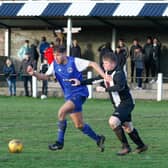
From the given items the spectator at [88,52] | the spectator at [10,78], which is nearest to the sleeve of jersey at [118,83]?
the spectator at [10,78]

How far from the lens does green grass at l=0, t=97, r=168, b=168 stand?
36.1 feet

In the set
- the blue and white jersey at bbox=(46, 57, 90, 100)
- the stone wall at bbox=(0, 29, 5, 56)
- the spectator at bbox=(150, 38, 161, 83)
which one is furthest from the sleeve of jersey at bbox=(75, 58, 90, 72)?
the stone wall at bbox=(0, 29, 5, 56)

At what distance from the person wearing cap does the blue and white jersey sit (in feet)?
0.85

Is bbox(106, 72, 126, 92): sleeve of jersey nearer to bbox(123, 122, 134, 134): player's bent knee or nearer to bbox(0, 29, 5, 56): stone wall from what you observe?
bbox(123, 122, 134, 134): player's bent knee

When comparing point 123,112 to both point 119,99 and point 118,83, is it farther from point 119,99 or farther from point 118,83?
point 118,83

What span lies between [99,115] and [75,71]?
8341 millimetres

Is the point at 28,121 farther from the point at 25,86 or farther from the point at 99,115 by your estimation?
the point at 25,86

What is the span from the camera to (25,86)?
101 ft

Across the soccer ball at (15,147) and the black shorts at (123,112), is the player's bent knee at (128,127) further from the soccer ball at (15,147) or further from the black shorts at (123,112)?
the soccer ball at (15,147)

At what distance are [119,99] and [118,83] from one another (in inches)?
14.7

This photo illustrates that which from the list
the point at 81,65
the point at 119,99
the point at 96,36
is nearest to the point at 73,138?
the point at 81,65

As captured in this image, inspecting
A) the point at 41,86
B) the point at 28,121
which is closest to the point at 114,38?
the point at 41,86

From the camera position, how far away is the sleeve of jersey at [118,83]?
12.0 meters

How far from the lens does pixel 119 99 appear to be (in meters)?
12.4
